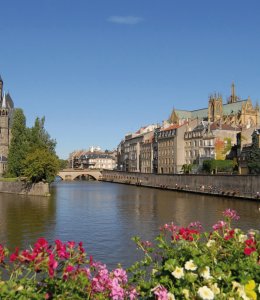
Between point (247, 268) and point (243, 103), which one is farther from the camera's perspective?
point (243, 103)

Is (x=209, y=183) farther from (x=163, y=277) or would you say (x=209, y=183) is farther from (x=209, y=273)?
(x=209, y=273)

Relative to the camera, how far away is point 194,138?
109125mm

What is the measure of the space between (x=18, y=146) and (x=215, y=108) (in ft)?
235

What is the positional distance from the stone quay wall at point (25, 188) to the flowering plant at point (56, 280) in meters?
64.9

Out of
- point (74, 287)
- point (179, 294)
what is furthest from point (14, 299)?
point (179, 294)

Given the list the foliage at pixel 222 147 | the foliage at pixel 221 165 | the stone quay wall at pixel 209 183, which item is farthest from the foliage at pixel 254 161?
the foliage at pixel 222 147

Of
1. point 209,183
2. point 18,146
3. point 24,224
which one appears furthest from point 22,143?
point 24,224

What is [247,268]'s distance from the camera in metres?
7.65

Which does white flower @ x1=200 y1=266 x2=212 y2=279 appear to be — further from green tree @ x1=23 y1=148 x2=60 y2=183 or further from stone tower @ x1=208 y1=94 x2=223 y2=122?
stone tower @ x1=208 y1=94 x2=223 y2=122

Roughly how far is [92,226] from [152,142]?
99110 mm

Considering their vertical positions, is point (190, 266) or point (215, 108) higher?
point (215, 108)

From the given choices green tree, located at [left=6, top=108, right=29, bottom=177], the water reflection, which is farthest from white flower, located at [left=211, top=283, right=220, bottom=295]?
green tree, located at [left=6, top=108, right=29, bottom=177]

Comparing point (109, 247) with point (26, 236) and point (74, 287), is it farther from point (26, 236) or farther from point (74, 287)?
point (74, 287)

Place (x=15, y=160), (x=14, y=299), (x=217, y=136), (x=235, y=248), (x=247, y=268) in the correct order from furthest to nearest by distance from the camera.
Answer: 1. (x=217, y=136)
2. (x=15, y=160)
3. (x=235, y=248)
4. (x=247, y=268)
5. (x=14, y=299)
